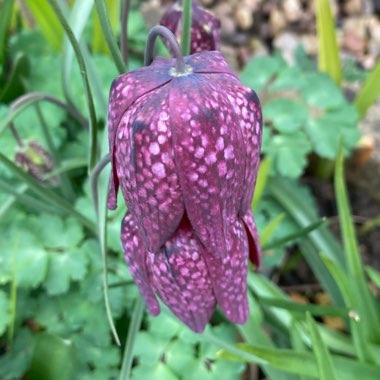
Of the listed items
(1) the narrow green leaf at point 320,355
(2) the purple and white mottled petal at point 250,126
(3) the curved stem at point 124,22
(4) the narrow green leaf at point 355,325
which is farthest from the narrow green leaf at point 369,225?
(2) the purple and white mottled petal at point 250,126

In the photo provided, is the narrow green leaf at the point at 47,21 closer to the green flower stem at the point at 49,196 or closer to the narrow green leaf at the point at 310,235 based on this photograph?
the green flower stem at the point at 49,196

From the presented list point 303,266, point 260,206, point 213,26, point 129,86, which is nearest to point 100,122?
point 260,206

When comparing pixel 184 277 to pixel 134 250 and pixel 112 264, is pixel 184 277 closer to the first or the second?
pixel 134 250

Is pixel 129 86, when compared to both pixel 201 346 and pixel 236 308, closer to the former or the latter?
pixel 236 308

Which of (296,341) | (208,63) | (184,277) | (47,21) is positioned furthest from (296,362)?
(47,21)

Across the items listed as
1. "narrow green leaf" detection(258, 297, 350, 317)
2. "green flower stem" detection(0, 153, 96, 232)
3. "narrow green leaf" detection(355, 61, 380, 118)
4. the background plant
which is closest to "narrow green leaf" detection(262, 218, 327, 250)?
the background plant

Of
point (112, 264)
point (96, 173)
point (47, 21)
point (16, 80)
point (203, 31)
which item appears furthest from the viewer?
point (47, 21)
